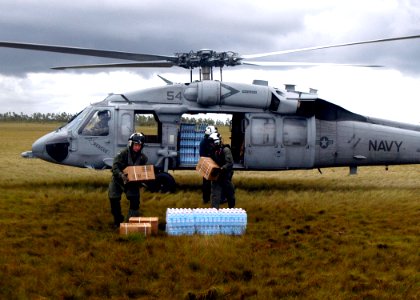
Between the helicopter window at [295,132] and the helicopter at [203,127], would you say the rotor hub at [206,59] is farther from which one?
the helicopter window at [295,132]

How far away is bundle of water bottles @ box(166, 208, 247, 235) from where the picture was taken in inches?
391

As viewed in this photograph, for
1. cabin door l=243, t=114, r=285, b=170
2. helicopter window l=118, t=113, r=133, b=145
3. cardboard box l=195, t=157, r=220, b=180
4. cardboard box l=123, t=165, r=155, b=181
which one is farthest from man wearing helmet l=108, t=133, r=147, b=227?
cabin door l=243, t=114, r=285, b=170

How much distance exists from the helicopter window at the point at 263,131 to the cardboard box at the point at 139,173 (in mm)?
5881

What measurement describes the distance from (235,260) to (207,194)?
5652mm

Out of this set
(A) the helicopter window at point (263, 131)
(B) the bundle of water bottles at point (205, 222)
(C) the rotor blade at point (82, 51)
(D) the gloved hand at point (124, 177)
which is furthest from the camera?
(A) the helicopter window at point (263, 131)

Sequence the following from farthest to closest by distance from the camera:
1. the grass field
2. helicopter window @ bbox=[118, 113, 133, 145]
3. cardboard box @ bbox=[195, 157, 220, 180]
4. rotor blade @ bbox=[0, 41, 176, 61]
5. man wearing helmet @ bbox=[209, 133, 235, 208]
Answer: helicopter window @ bbox=[118, 113, 133, 145] → rotor blade @ bbox=[0, 41, 176, 61] → man wearing helmet @ bbox=[209, 133, 235, 208] → cardboard box @ bbox=[195, 157, 220, 180] → the grass field

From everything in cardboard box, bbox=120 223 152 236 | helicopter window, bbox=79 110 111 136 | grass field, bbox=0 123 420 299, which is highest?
helicopter window, bbox=79 110 111 136

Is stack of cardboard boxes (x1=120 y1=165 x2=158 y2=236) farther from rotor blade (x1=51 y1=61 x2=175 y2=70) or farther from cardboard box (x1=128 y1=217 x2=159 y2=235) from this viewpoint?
rotor blade (x1=51 y1=61 x2=175 y2=70)

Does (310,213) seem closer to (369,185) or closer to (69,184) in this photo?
(369,185)

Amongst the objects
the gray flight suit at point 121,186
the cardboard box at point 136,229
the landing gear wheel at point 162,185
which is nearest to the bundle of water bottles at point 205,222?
the cardboard box at point 136,229

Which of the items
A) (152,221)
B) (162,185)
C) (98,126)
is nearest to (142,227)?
(152,221)

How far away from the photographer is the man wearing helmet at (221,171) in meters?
11.8

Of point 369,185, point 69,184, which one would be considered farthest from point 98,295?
point 369,185

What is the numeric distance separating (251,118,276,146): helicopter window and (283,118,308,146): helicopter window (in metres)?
0.36
